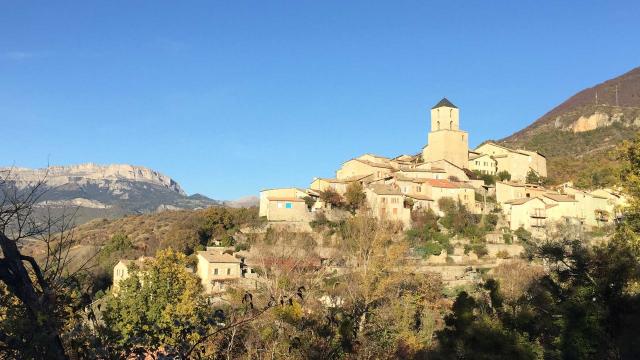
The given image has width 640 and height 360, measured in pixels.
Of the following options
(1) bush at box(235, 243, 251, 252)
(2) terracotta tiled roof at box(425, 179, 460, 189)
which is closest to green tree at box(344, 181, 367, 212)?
(2) terracotta tiled roof at box(425, 179, 460, 189)

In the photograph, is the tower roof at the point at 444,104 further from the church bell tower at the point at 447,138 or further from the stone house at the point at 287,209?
the stone house at the point at 287,209

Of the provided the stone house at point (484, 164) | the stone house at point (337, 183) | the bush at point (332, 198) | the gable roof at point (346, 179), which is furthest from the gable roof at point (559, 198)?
the bush at point (332, 198)

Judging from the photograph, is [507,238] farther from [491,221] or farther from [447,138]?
[447,138]

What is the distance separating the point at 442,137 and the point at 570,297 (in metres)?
49.0

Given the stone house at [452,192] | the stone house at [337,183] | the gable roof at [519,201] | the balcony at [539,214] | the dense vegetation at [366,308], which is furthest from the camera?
the stone house at [337,183]

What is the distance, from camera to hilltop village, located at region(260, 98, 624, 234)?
Answer: 4959 cm

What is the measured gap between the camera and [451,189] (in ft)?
174

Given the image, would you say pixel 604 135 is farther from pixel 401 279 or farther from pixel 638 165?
pixel 638 165

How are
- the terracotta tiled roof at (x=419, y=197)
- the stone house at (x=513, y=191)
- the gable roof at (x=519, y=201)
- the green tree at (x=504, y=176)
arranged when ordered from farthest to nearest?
the green tree at (x=504, y=176) → the stone house at (x=513, y=191) → the terracotta tiled roof at (x=419, y=197) → the gable roof at (x=519, y=201)

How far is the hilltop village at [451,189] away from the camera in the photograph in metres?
49.6

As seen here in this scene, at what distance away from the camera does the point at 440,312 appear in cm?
3028

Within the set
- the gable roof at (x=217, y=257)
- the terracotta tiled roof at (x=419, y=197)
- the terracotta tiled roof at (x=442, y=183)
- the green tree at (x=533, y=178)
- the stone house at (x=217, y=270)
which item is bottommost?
the stone house at (x=217, y=270)

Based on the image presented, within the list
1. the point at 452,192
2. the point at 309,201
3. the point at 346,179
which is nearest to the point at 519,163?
the point at 452,192

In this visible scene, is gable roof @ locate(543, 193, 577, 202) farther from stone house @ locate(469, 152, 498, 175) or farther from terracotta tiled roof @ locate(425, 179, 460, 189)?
stone house @ locate(469, 152, 498, 175)
